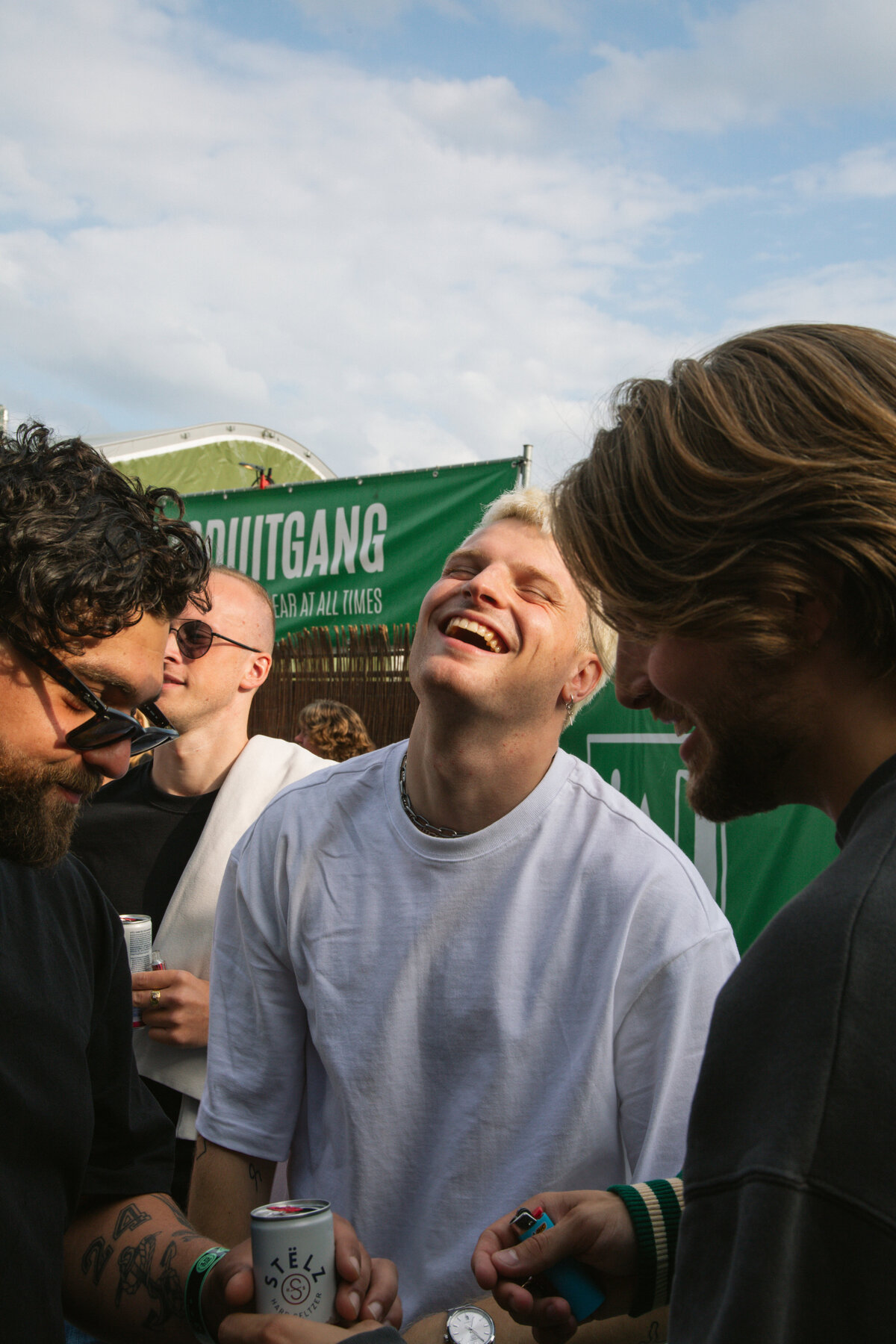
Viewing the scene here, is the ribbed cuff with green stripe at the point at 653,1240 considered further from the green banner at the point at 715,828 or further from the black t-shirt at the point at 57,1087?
the green banner at the point at 715,828

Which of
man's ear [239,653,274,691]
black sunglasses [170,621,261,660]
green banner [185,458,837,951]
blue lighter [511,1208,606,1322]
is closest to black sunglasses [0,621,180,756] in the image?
blue lighter [511,1208,606,1322]

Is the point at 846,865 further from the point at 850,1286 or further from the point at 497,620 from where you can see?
the point at 497,620

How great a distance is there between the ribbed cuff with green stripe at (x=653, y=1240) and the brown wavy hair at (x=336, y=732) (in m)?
3.61

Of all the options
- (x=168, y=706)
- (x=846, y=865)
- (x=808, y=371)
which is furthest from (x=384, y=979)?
(x=168, y=706)

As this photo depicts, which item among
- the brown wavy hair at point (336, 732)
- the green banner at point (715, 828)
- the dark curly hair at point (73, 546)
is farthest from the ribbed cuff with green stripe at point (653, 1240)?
the brown wavy hair at point (336, 732)

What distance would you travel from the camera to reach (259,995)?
2.06 m

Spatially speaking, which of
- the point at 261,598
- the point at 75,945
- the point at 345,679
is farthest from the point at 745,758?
the point at 345,679

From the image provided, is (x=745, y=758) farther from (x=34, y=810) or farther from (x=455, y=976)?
(x=34, y=810)

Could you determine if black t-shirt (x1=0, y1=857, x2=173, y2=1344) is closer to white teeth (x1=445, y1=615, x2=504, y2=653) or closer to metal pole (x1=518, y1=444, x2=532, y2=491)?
white teeth (x1=445, y1=615, x2=504, y2=653)

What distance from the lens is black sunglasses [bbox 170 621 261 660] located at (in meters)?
3.70

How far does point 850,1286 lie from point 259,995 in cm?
151

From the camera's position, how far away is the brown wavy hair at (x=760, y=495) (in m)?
1.13

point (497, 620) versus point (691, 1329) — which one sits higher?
point (497, 620)

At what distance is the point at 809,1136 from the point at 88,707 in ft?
5.03
